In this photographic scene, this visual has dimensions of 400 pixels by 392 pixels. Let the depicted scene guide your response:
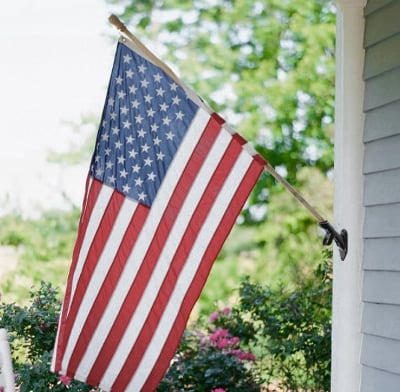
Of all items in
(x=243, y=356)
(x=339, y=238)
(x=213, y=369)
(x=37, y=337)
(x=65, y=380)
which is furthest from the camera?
(x=243, y=356)

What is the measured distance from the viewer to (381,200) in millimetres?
3711

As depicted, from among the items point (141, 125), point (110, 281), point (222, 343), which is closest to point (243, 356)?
point (222, 343)

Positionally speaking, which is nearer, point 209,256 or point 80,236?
point 209,256

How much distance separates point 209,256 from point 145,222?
0.94 ft

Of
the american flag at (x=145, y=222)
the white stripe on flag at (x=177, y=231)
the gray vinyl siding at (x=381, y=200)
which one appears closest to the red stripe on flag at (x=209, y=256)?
the american flag at (x=145, y=222)

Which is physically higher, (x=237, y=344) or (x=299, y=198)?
(x=237, y=344)

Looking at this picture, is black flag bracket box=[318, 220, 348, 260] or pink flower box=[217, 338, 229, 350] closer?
black flag bracket box=[318, 220, 348, 260]

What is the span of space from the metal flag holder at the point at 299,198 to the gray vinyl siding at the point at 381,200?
10 centimetres

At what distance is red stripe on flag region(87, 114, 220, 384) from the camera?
136 inches

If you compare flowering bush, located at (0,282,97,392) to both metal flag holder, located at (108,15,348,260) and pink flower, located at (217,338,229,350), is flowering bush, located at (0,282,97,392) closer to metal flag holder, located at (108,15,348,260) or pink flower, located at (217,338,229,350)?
pink flower, located at (217,338,229,350)

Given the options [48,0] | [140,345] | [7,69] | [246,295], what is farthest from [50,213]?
[140,345]

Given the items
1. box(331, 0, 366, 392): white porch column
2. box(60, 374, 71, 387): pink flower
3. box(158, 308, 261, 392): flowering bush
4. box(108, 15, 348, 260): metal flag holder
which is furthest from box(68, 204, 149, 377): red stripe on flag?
box(158, 308, 261, 392): flowering bush

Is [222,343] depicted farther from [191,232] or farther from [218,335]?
[191,232]

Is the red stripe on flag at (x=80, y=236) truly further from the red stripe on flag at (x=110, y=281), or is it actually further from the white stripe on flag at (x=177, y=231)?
the white stripe on flag at (x=177, y=231)
